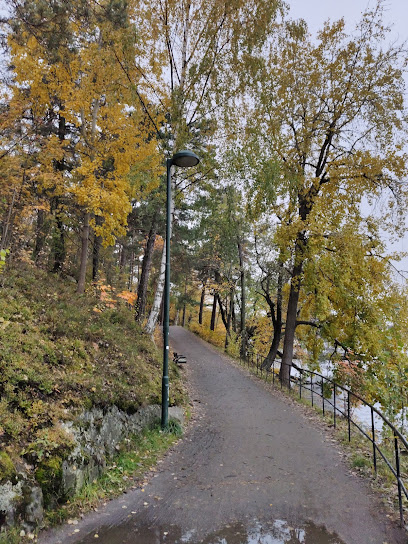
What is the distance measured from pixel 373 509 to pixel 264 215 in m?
11.1

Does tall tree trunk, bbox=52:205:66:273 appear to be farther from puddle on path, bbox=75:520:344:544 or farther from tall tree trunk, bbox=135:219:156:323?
puddle on path, bbox=75:520:344:544

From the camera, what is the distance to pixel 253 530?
3.70 metres

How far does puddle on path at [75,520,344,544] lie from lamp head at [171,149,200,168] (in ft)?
19.4

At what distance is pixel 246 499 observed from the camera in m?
4.39

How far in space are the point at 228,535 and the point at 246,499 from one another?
2.87ft

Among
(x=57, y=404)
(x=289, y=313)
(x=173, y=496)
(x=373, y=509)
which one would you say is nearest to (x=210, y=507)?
(x=173, y=496)

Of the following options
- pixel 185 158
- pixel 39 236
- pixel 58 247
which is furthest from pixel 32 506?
pixel 58 247

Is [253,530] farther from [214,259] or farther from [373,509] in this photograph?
[214,259]

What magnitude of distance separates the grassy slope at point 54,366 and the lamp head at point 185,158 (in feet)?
13.4

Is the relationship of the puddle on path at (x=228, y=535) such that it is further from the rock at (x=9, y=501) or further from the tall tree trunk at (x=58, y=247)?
the tall tree trunk at (x=58, y=247)

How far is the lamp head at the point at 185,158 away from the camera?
21.5 feet

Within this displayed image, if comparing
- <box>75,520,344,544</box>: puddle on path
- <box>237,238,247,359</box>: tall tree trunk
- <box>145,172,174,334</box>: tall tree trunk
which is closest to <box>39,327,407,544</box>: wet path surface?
<box>75,520,344,544</box>: puddle on path

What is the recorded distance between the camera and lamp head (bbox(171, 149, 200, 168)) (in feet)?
21.5

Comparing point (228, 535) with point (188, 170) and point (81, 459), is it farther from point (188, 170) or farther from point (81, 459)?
point (188, 170)
